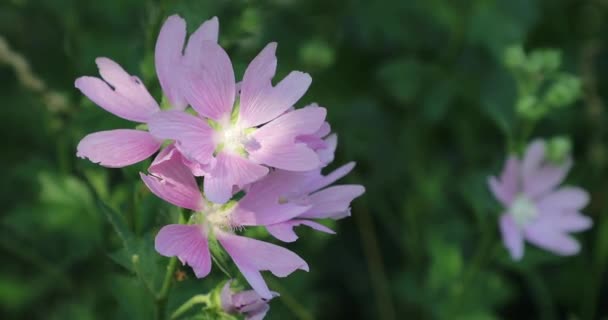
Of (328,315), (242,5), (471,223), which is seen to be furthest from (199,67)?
(471,223)

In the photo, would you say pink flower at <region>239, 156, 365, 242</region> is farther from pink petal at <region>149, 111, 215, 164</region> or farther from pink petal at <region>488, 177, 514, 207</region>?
pink petal at <region>488, 177, 514, 207</region>

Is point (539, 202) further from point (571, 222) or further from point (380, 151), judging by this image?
point (380, 151)

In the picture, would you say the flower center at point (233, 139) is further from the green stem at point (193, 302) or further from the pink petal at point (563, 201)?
the pink petal at point (563, 201)

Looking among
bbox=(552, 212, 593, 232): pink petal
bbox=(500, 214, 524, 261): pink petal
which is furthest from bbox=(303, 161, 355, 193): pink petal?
bbox=(552, 212, 593, 232): pink petal

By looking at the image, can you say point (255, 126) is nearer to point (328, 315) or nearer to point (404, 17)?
point (328, 315)

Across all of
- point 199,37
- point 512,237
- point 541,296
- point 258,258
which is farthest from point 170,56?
point 541,296

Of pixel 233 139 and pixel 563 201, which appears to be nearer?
pixel 233 139
